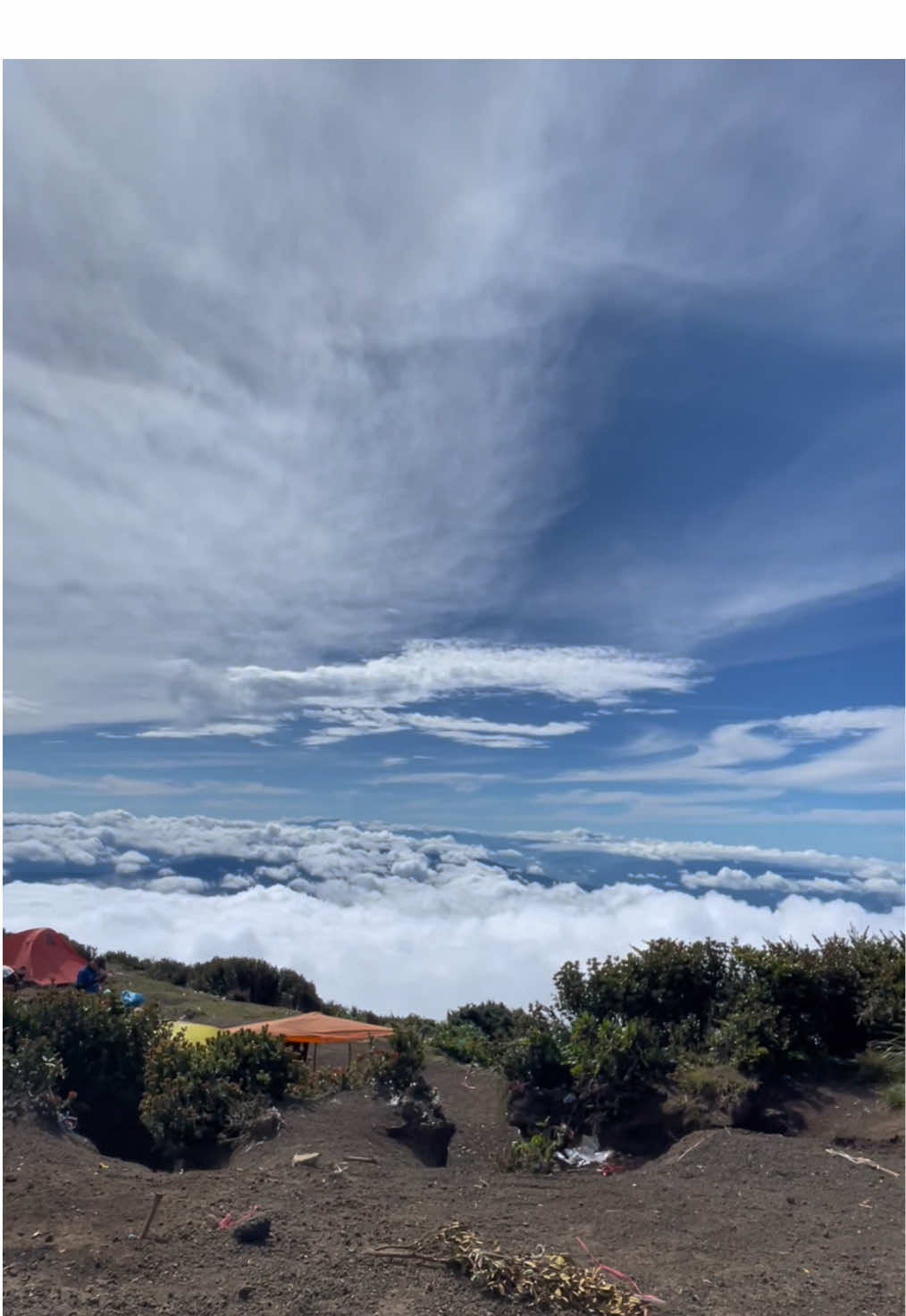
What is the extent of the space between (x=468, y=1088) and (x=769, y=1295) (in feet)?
26.9

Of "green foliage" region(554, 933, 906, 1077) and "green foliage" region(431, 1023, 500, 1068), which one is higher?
"green foliage" region(554, 933, 906, 1077)

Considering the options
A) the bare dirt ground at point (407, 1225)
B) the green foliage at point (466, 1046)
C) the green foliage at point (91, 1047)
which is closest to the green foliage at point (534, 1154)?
the bare dirt ground at point (407, 1225)

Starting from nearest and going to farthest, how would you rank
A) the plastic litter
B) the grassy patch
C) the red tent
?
the plastic litter
the grassy patch
the red tent

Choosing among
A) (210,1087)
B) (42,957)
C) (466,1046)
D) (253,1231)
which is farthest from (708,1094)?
(42,957)

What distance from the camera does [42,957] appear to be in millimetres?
17891

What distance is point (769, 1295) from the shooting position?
4637mm

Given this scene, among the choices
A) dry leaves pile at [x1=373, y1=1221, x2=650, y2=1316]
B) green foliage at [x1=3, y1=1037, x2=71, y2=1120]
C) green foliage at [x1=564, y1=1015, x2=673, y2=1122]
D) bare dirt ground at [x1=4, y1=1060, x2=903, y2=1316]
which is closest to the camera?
dry leaves pile at [x1=373, y1=1221, x2=650, y2=1316]

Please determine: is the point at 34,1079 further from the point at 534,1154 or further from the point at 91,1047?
the point at 534,1154

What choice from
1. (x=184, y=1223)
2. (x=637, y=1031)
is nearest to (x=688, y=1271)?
(x=184, y=1223)

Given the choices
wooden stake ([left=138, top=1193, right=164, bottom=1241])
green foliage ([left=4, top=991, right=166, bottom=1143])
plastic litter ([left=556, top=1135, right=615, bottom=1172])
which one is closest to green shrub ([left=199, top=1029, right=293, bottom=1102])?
green foliage ([left=4, top=991, right=166, bottom=1143])

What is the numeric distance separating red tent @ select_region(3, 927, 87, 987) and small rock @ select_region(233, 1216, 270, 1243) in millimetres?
13941

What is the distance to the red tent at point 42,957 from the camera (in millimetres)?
17422

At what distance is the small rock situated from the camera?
4977mm

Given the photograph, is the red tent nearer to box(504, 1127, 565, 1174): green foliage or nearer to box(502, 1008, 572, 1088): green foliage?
box(502, 1008, 572, 1088): green foliage
